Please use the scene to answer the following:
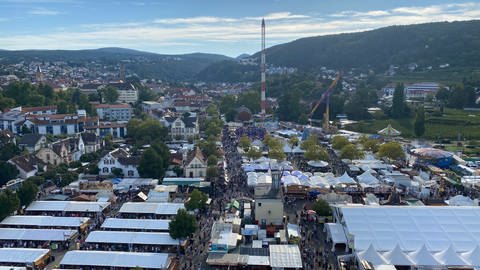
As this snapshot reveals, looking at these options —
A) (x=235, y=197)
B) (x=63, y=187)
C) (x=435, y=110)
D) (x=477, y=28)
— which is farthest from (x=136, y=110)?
(x=477, y=28)

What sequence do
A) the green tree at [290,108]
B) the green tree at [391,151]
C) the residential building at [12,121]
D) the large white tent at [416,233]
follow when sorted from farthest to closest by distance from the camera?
the green tree at [290,108] < the residential building at [12,121] < the green tree at [391,151] < the large white tent at [416,233]

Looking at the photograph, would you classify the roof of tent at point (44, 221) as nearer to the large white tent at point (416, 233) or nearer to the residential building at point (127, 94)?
the large white tent at point (416, 233)

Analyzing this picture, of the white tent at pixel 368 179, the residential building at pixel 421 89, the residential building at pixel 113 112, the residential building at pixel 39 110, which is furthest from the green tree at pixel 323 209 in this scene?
the residential building at pixel 421 89

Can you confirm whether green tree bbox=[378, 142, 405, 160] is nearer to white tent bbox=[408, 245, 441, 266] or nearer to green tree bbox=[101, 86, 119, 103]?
white tent bbox=[408, 245, 441, 266]

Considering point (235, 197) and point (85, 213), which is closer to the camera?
point (85, 213)

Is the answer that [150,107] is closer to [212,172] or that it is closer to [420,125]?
[212,172]

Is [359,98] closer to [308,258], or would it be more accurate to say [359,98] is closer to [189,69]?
[308,258]
